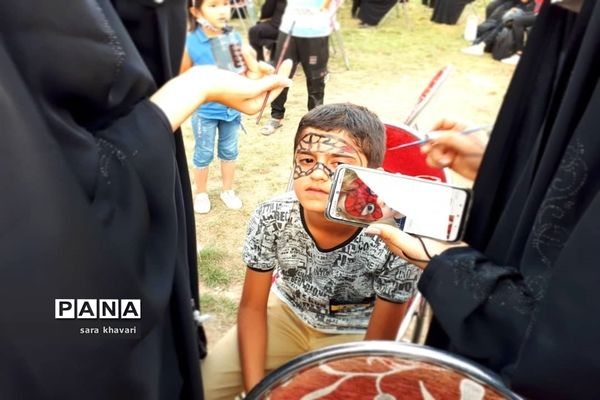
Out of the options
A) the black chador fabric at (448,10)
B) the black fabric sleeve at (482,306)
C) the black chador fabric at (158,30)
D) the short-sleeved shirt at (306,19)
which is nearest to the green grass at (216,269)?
the black chador fabric at (158,30)

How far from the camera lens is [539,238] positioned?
74 centimetres

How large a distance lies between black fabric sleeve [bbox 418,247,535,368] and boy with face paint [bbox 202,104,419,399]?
533 mm

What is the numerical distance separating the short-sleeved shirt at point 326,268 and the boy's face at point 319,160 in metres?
0.11

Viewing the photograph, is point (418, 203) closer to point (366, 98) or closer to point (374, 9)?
point (366, 98)

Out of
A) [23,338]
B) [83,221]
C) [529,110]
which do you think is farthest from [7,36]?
[529,110]

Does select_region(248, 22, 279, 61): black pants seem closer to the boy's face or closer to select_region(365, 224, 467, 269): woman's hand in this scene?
the boy's face

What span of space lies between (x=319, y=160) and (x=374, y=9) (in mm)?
6584

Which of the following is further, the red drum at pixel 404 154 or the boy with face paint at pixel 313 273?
the red drum at pixel 404 154

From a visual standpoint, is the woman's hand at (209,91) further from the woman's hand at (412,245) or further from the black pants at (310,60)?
the black pants at (310,60)

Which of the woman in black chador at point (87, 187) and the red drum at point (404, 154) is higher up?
the woman in black chador at point (87, 187)

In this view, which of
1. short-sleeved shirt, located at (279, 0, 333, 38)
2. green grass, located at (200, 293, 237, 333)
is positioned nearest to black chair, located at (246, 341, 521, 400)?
green grass, located at (200, 293, 237, 333)

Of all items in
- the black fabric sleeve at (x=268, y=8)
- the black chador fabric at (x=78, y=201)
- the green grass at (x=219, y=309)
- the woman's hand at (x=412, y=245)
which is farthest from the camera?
the black fabric sleeve at (x=268, y=8)

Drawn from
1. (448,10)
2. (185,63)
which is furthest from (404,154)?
(448,10)

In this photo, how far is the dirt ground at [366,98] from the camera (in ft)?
9.32
